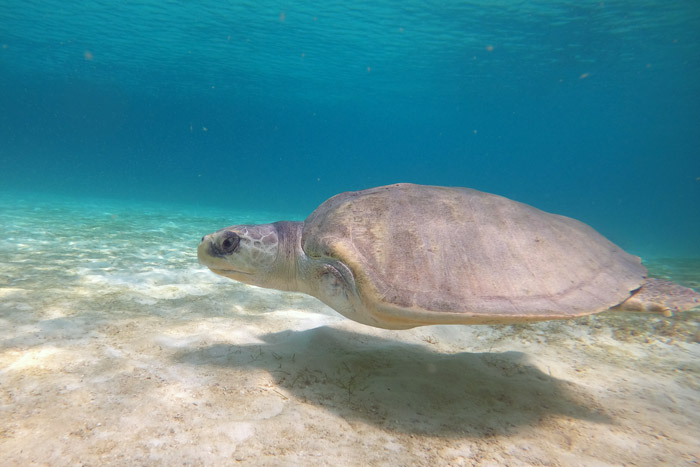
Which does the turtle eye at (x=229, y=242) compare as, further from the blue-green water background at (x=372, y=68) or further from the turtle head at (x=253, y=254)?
the blue-green water background at (x=372, y=68)

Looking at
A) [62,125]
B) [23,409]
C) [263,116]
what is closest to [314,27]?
[23,409]

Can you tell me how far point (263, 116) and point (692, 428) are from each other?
85654 mm

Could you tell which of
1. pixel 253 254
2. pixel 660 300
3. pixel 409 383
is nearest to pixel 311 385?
pixel 409 383

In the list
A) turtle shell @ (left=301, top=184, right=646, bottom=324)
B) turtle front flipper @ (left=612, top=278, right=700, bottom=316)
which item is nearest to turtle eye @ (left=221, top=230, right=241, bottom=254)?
turtle shell @ (left=301, top=184, right=646, bottom=324)

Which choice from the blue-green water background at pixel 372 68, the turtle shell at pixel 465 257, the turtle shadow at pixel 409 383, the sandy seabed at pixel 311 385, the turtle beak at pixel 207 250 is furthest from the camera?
the blue-green water background at pixel 372 68

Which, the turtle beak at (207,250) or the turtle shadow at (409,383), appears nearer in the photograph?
the turtle shadow at (409,383)

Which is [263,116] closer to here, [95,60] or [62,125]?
[95,60]

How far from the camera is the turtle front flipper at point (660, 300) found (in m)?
2.49

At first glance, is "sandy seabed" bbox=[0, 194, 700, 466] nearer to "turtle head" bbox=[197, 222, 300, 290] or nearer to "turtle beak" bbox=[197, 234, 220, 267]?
"turtle head" bbox=[197, 222, 300, 290]

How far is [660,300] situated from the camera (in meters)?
2.56

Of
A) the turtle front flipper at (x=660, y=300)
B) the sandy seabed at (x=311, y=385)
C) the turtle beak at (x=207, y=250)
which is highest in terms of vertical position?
the turtle front flipper at (x=660, y=300)

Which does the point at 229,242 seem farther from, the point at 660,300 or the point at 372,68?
the point at 372,68

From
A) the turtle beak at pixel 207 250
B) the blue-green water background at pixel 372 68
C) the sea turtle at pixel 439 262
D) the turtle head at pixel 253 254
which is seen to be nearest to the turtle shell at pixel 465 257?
the sea turtle at pixel 439 262

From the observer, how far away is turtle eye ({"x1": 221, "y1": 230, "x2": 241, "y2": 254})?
2918 millimetres
